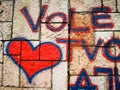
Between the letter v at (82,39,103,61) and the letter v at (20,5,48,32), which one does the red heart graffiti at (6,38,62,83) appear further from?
the letter v at (82,39,103,61)

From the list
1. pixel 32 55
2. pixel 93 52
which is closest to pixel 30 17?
pixel 32 55

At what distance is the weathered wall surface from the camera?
4051 millimetres

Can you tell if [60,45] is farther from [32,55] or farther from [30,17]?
[30,17]

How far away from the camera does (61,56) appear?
411cm

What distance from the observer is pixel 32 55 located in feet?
13.6

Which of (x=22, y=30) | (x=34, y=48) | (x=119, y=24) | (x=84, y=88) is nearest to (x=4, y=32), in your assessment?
(x=22, y=30)

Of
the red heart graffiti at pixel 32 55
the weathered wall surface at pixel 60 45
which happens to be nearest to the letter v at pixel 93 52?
the weathered wall surface at pixel 60 45

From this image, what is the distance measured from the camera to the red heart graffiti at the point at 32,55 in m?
4.11

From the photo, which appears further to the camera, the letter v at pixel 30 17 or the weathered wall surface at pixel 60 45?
the letter v at pixel 30 17

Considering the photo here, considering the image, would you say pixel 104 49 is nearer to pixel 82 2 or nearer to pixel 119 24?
pixel 119 24

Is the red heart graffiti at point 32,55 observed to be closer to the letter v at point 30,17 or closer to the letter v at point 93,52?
the letter v at point 30,17

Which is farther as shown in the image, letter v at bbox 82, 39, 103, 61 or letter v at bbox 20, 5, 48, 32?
letter v at bbox 20, 5, 48, 32

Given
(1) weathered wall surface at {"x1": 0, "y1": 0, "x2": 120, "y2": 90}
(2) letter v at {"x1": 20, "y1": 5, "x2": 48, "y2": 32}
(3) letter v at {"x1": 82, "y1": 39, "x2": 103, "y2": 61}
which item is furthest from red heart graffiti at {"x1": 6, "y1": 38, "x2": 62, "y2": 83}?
(3) letter v at {"x1": 82, "y1": 39, "x2": 103, "y2": 61}

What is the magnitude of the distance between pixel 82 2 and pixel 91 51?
0.82 meters
